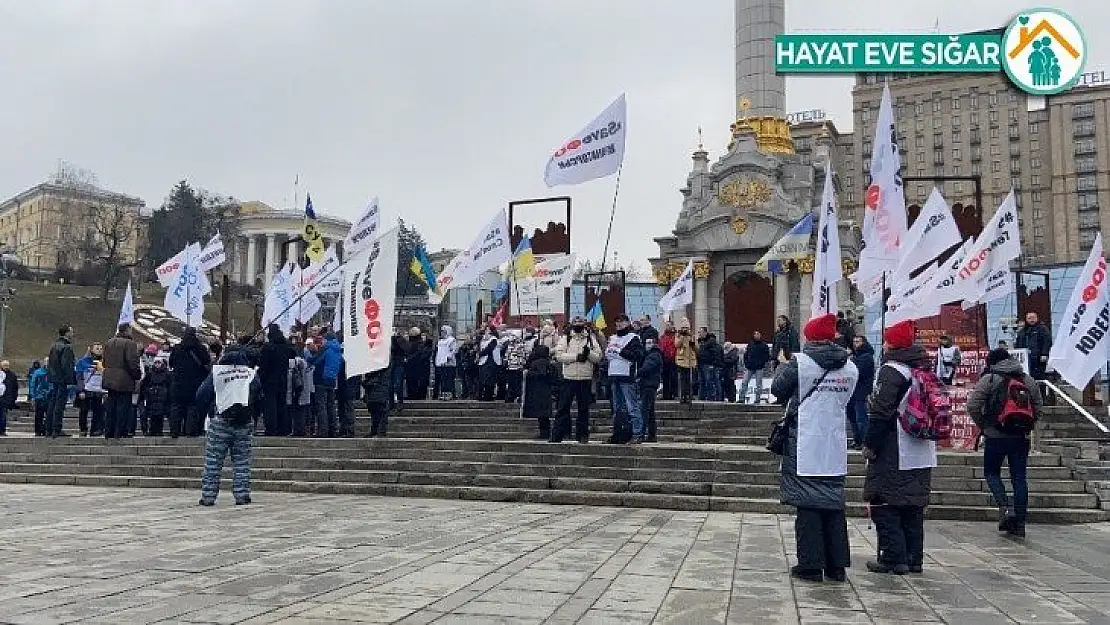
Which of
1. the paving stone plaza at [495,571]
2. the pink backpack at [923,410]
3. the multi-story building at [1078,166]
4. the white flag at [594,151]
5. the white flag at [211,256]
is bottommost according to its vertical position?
the paving stone plaza at [495,571]

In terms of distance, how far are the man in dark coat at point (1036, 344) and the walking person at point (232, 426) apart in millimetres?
13451

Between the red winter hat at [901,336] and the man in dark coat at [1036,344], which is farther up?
the man in dark coat at [1036,344]

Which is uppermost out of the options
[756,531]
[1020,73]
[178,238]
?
[178,238]

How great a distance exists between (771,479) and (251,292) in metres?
78.1

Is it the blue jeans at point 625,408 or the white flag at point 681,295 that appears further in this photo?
the white flag at point 681,295

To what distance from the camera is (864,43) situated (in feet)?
53.9

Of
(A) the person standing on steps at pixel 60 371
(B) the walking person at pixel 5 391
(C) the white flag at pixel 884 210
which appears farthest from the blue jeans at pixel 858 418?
(B) the walking person at pixel 5 391

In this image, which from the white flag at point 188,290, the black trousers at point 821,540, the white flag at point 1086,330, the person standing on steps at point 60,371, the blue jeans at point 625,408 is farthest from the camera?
the white flag at point 188,290

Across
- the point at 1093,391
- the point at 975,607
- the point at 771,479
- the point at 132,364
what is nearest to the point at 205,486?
the point at 132,364

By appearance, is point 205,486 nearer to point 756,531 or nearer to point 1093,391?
point 756,531

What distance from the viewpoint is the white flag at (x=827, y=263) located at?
14.3 metres

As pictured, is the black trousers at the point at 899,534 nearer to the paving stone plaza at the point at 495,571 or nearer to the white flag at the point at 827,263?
the paving stone plaza at the point at 495,571

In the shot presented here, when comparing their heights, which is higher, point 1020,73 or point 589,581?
point 1020,73

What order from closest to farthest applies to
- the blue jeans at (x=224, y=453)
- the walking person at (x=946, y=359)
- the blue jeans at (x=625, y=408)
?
the blue jeans at (x=224, y=453) → the blue jeans at (x=625, y=408) → the walking person at (x=946, y=359)
